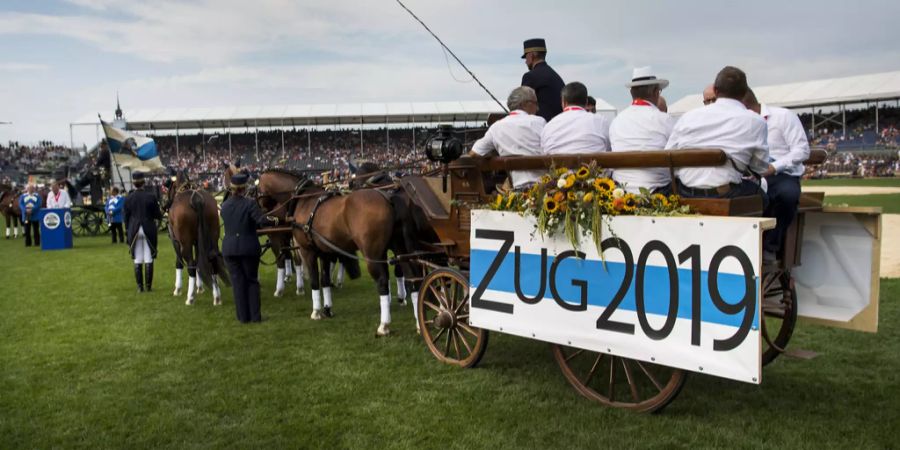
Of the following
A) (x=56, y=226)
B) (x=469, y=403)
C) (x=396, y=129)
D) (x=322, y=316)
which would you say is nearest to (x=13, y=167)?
(x=396, y=129)

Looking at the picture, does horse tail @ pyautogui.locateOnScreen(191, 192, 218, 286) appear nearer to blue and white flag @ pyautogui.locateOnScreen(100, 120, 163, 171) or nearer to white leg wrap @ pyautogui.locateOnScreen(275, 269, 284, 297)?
white leg wrap @ pyautogui.locateOnScreen(275, 269, 284, 297)

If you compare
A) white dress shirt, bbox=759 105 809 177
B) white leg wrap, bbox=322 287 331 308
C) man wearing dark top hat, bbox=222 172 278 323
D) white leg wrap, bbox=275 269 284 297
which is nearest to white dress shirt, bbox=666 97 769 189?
white dress shirt, bbox=759 105 809 177

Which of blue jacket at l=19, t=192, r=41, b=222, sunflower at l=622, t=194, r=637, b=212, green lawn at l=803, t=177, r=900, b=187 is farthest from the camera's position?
green lawn at l=803, t=177, r=900, b=187

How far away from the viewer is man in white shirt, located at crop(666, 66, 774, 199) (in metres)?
4.69

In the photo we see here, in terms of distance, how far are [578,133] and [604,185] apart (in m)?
0.85

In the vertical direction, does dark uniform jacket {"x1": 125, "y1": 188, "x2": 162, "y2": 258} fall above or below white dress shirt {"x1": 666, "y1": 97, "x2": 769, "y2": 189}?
below

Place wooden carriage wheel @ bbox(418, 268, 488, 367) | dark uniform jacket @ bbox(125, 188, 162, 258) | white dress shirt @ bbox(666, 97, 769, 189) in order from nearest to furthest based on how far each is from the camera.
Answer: white dress shirt @ bbox(666, 97, 769, 189)
wooden carriage wheel @ bbox(418, 268, 488, 367)
dark uniform jacket @ bbox(125, 188, 162, 258)

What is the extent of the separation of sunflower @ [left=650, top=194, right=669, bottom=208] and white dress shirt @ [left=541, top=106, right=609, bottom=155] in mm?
852

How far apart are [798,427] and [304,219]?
622cm

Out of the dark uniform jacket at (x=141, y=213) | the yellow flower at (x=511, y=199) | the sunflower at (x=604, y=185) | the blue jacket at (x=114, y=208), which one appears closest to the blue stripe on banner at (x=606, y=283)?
the yellow flower at (x=511, y=199)

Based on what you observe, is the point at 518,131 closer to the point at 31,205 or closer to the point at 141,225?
the point at 141,225

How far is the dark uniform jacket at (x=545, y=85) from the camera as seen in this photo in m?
7.16

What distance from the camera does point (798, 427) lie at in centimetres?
488

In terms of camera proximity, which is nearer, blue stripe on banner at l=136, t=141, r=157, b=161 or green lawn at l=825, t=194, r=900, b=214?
green lawn at l=825, t=194, r=900, b=214
